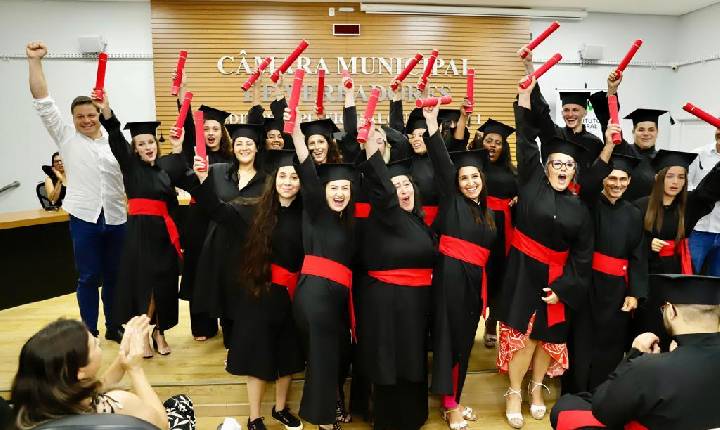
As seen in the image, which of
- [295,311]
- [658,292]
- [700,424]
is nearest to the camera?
[700,424]

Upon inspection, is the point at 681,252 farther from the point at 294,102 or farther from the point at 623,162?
the point at 294,102

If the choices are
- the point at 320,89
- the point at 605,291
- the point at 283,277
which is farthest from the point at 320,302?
the point at 605,291

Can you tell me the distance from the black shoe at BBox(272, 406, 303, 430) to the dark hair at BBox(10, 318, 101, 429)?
1507 mm

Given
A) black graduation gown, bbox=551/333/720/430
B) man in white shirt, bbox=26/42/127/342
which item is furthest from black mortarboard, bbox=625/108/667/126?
man in white shirt, bbox=26/42/127/342

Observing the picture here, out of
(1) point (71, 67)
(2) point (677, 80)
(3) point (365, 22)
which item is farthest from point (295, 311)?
(2) point (677, 80)

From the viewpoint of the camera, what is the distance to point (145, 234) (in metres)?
3.30

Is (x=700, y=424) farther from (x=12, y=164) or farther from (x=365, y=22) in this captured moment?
(x=12, y=164)

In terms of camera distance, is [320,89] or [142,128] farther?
[320,89]

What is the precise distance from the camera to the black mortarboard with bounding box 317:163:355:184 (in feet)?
8.21

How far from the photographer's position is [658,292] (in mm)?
1808

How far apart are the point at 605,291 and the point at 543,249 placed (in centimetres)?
48

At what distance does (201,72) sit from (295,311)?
586cm

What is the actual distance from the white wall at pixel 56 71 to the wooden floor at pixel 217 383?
444 centimetres

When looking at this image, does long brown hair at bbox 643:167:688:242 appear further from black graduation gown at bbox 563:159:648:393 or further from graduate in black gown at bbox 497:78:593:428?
graduate in black gown at bbox 497:78:593:428
